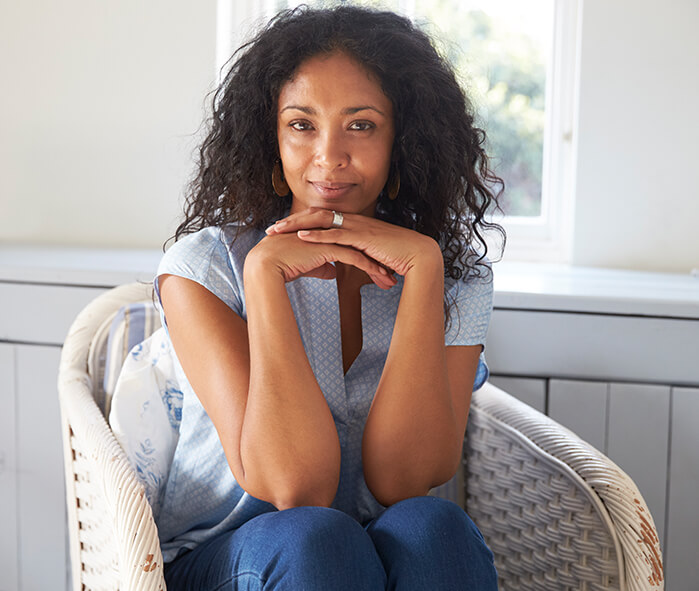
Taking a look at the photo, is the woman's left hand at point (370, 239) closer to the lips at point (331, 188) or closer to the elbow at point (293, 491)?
the lips at point (331, 188)

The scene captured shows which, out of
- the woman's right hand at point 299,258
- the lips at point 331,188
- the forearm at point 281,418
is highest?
the lips at point 331,188

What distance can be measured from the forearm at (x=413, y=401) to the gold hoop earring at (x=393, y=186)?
194mm

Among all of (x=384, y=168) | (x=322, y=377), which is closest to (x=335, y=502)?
(x=322, y=377)

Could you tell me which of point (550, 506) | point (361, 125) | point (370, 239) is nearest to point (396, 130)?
point (361, 125)

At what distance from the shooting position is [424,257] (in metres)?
0.99

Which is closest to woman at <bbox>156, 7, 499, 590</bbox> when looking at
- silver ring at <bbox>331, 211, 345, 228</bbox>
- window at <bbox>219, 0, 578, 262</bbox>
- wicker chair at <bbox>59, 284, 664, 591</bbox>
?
silver ring at <bbox>331, 211, 345, 228</bbox>

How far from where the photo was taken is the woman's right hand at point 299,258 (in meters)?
0.95

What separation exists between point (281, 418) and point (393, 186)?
423 mm

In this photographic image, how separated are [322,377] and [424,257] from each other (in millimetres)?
229

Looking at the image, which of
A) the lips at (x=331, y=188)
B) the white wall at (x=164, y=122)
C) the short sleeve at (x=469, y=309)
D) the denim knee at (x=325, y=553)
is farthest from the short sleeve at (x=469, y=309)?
the white wall at (x=164, y=122)

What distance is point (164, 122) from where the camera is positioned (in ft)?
6.11

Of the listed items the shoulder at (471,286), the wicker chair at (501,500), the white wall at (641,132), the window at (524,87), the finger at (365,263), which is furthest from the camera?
the window at (524,87)

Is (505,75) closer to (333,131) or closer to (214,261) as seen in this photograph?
(333,131)

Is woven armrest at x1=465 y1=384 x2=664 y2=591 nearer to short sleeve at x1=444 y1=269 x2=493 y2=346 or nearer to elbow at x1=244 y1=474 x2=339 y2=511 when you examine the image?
short sleeve at x1=444 y1=269 x2=493 y2=346
